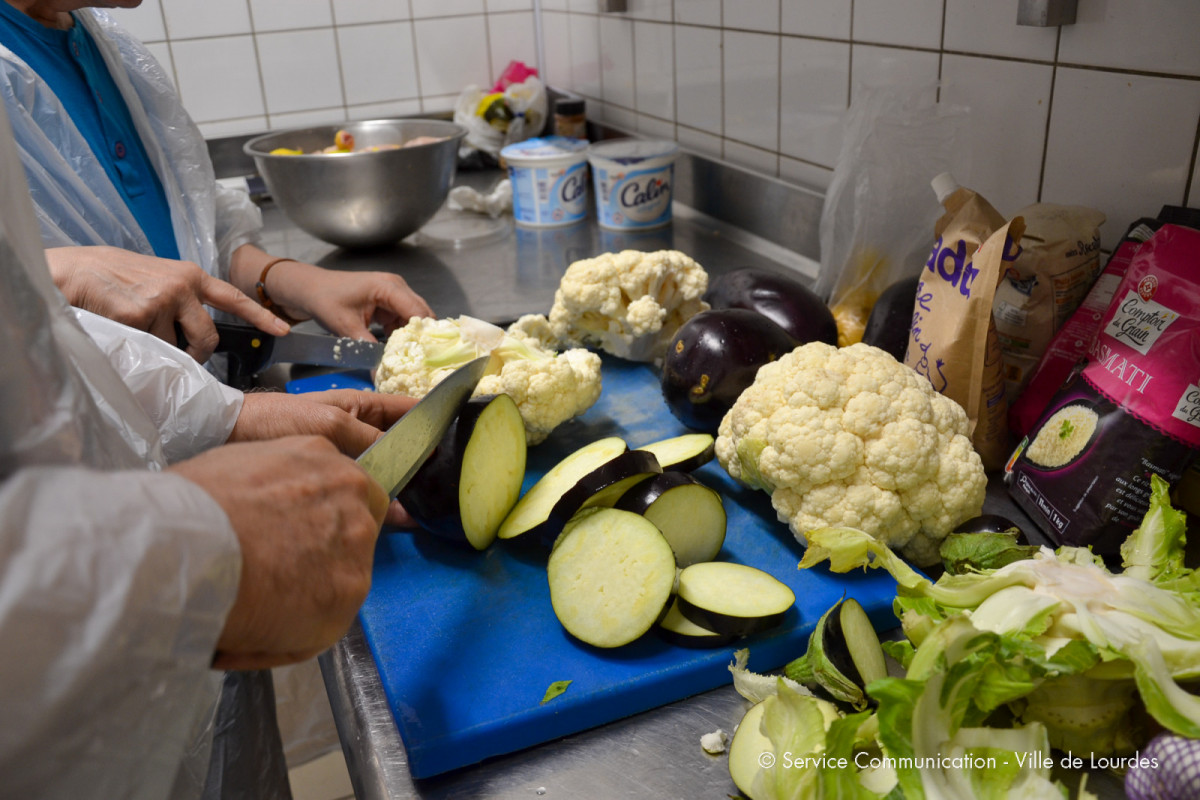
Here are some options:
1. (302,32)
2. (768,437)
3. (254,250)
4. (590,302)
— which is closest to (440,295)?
(254,250)

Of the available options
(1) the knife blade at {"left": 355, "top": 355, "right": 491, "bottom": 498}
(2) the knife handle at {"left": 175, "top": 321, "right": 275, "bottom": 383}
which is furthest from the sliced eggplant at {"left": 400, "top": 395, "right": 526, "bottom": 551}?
(2) the knife handle at {"left": 175, "top": 321, "right": 275, "bottom": 383}

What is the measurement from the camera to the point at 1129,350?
0.76m

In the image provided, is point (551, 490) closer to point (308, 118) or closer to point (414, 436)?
point (414, 436)

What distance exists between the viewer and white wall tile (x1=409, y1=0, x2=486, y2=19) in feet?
7.95

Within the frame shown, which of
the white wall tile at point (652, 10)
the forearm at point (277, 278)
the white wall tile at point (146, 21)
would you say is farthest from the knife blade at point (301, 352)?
the white wall tile at point (146, 21)

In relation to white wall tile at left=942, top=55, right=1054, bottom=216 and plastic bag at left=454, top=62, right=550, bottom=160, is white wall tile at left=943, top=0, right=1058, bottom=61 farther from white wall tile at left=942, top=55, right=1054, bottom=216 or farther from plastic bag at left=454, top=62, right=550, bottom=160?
plastic bag at left=454, top=62, right=550, bottom=160

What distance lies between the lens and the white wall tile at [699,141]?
1.85 meters

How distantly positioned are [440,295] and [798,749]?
1.25 metres

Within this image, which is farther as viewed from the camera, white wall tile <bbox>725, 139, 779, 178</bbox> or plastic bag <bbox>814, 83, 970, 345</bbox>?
white wall tile <bbox>725, 139, 779, 178</bbox>

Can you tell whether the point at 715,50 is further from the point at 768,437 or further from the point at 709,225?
the point at 768,437

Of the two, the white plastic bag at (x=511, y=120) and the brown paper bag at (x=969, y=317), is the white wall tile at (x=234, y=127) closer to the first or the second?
the white plastic bag at (x=511, y=120)

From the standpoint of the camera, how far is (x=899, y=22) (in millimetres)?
1232

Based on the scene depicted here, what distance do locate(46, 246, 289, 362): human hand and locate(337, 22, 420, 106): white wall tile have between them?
1472 mm

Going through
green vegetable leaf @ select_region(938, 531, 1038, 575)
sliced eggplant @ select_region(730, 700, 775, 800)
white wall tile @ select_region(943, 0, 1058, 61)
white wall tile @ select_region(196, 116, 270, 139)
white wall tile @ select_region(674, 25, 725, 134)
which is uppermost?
white wall tile @ select_region(943, 0, 1058, 61)
